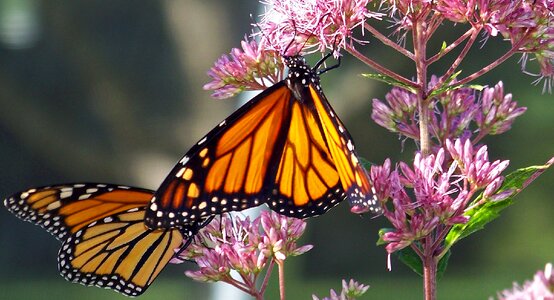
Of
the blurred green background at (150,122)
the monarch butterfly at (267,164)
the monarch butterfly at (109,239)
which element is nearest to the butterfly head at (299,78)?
the monarch butterfly at (267,164)

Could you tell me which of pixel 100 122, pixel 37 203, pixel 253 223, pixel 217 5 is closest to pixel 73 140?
pixel 100 122

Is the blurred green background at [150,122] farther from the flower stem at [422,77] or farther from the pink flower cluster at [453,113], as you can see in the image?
the flower stem at [422,77]

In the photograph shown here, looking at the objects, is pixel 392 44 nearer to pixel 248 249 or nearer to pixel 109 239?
pixel 248 249

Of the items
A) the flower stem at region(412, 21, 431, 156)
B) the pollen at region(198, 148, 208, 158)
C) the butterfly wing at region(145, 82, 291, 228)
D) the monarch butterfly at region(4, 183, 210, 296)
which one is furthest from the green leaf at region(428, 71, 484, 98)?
the monarch butterfly at region(4, 183, 210, 296)

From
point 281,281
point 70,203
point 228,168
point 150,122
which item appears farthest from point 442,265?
point 150,122

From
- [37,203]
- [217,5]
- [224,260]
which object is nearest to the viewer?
[224,260]

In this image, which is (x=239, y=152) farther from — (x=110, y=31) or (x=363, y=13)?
(x=110, y=31)
